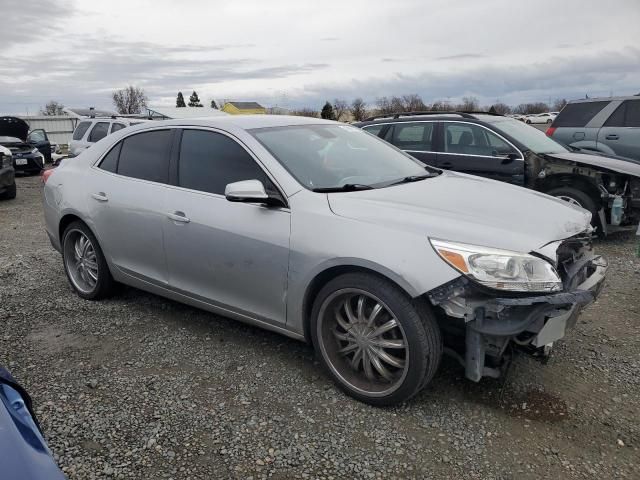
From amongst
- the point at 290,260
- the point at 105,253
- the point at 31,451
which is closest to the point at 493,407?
the point at 290,260

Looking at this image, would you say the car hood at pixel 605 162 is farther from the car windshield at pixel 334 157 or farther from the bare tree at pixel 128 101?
the bare tree at pixel 128 101

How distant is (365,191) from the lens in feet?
10.8

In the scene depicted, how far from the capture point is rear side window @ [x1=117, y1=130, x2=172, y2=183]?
158 inches

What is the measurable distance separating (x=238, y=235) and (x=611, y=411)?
241cm

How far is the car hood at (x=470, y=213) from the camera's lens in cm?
275

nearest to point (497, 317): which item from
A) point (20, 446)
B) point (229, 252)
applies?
point (229, 252)

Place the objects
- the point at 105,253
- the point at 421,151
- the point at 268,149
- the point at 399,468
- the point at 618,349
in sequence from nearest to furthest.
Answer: the point at 399,468 < the point at 268,149 < the point at 618,349 < the point at 105,253 < the point at 421,151

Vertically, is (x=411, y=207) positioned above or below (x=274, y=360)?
above

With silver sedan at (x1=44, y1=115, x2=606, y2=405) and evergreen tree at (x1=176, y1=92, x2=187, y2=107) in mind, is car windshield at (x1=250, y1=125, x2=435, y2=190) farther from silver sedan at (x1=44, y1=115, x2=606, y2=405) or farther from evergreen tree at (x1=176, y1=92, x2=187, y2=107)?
evergreen tree at (x1=176, y1=92, x2=187, y2=107)

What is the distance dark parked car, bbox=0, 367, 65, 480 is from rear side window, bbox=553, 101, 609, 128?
9782 mm

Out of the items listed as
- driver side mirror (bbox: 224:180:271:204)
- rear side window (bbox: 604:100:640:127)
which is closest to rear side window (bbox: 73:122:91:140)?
rear side window (bbox: 604:100:640:127)

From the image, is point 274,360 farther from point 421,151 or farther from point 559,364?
point 421,151

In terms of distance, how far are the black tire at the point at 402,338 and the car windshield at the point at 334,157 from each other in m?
0.72

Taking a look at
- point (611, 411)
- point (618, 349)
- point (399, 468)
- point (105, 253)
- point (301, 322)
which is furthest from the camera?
point (105, 253)
